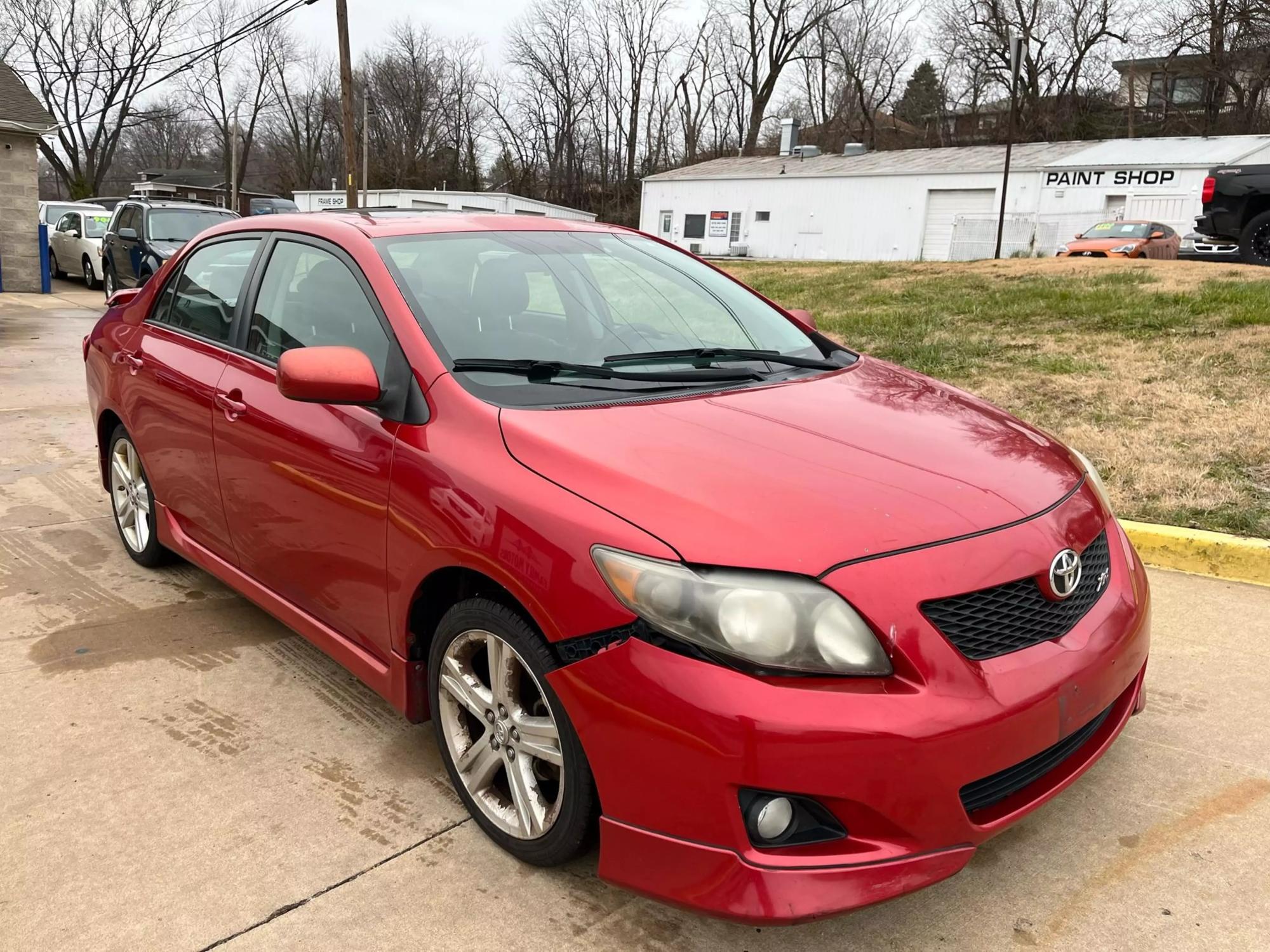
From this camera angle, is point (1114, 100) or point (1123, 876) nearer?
point (1123, 876)

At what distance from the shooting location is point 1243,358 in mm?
7270

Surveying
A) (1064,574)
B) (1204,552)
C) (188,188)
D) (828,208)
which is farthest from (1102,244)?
(188,188)

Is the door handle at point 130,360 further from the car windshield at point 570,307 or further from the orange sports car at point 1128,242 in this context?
the orange sports car at point 1128,242

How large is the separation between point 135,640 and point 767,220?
34923 mm

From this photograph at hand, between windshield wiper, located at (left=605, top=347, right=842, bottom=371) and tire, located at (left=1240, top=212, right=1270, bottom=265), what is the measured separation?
13.0 meters

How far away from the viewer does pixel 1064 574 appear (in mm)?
2205

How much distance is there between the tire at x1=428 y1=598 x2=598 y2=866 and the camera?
2.17 meters

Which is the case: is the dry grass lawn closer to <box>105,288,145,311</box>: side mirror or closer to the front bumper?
the front bumper

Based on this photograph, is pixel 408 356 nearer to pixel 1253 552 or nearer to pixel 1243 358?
pixel 1253 552

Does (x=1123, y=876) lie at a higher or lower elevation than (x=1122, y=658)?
lower

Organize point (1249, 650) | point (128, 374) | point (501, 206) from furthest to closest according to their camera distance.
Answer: point (501, 206) → point (128, 374) → point (1249, 650)

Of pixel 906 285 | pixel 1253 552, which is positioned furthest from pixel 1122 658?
pixel 906 285

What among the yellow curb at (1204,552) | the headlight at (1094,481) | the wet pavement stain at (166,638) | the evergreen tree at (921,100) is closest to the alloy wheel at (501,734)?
the wet pavement stain at (166,638)

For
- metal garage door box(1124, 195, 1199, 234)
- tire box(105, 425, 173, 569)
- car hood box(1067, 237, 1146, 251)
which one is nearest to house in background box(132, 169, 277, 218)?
car hood box(1067, 237, 1146, 251)
